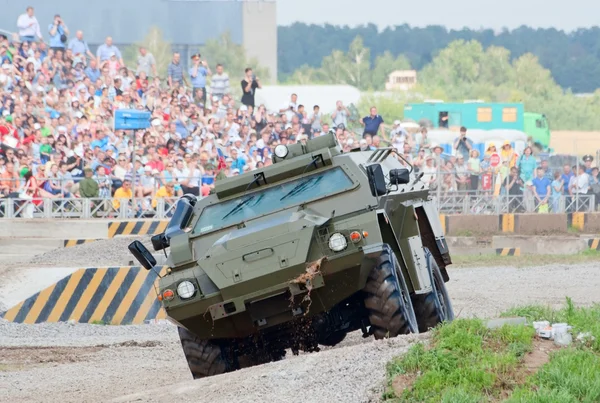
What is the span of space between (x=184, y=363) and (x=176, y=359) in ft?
1.24

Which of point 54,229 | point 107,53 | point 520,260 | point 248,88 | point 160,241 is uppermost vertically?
point 107,53

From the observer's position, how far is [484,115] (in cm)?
5228

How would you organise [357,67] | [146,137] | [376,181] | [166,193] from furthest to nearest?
1. [357,67]
2. [146,137]
3. [166,193]
4. [376,181]

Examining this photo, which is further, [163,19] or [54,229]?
[163,19]

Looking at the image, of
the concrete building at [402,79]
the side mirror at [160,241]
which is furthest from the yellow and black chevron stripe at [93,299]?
the concrete building at [402,79]

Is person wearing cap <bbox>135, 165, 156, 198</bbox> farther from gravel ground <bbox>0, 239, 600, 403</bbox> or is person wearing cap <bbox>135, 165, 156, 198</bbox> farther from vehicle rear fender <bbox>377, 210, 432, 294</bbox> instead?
vehicle rear fender <bbox>377, 210, 432, 294</bbox>

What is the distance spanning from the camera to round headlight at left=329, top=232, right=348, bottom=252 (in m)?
11.0

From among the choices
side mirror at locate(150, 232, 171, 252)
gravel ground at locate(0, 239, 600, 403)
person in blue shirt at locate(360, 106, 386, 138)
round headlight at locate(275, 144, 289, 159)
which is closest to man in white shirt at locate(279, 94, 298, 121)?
person in blue shirt at locate(360, 106, 386, 138)

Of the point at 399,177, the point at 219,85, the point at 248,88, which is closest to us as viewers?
the point at 399,177

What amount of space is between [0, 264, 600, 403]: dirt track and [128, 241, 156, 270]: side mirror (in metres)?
1.09

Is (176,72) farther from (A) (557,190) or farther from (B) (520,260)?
(B) (520,260)

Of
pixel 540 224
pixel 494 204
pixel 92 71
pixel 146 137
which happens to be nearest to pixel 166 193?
pixel 146 137

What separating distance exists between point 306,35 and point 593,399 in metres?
145

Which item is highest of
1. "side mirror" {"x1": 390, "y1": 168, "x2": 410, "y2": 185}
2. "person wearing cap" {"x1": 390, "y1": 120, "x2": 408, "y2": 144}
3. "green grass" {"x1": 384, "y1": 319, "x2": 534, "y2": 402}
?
"side mirror" {"x1": 390, "y1": 168, "x2": 410, "y2": 185}
